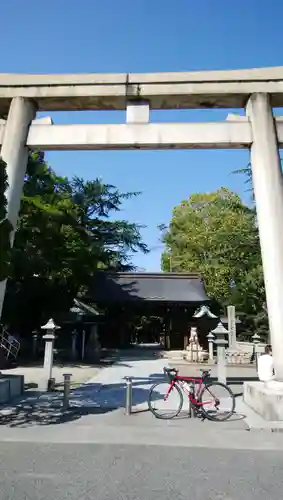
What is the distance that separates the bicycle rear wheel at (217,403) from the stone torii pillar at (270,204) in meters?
1.19

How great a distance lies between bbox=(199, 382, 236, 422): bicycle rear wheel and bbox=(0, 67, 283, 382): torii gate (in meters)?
3.73

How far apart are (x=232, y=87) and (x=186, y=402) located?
7891 millimetres

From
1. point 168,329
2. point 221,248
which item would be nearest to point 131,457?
point 168,329

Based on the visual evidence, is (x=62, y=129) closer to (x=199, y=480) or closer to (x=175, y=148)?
(x=175, y=148)

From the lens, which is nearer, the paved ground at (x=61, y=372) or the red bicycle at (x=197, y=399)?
the red bicycle at (x=197, y=399)

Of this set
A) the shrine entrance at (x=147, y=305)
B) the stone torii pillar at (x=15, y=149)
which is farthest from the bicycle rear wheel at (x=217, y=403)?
the shrine entrance at (x=147, y=305)

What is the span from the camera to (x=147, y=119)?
908cm

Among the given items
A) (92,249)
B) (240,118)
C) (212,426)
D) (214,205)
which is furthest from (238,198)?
(212,426)

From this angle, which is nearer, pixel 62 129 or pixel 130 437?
pixel 130 437

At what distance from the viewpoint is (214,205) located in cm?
4112

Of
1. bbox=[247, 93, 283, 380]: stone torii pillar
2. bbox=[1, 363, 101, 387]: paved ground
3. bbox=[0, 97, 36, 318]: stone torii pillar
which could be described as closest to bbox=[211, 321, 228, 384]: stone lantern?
bbox=[247, 93, 283, 380]: stone torii pillar

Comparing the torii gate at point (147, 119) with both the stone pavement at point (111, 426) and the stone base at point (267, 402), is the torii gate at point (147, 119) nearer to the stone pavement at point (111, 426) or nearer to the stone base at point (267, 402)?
the stone pavement at point (111, 426)

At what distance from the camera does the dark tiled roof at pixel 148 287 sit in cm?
2780

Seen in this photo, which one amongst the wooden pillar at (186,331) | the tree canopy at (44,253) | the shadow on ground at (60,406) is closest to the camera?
the shadow on ground at (60,406)
